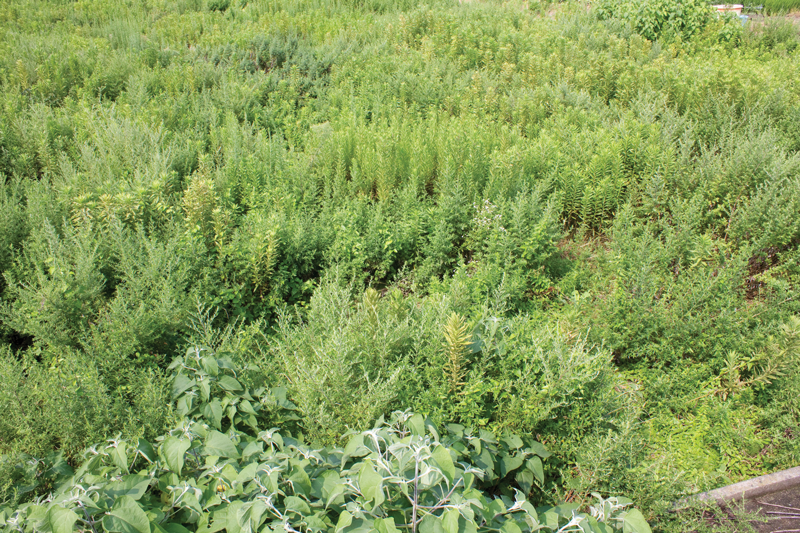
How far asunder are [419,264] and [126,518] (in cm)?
319

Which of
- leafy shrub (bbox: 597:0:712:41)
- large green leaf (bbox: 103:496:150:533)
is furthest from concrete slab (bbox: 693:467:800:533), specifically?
leafy shrub (bbox: 597:0:712:41)

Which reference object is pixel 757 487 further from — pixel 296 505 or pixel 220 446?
pixel 220 446

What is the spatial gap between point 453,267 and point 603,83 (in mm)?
4576

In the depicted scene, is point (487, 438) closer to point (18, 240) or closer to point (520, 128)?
point (18, 240)

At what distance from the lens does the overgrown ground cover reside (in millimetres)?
2826

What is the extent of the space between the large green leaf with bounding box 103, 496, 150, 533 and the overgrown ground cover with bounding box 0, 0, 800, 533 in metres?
0.02

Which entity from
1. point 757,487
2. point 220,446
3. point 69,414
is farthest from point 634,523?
point 69,414

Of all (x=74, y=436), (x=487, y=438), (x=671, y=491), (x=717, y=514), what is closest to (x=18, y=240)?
(x=74, y=436)

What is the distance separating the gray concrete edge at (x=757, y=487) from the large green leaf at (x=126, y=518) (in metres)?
2.81

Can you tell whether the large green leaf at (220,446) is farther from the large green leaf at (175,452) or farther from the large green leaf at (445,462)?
the large green leaf at (445,462)

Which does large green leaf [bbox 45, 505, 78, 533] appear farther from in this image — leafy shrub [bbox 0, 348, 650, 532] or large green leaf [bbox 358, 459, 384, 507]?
large green leaf [bbox 358, 459, 384, 507]

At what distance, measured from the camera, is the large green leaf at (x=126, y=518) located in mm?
1901

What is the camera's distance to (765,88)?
6102mm

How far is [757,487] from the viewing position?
9.97ft
